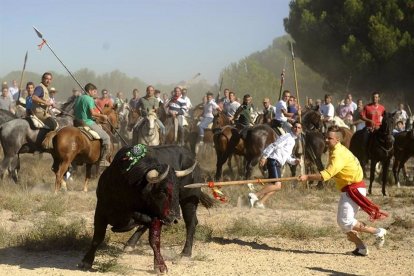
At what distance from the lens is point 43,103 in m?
15.1

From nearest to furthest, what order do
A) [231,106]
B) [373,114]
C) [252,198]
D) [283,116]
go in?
[252,198] < [373,114] < [283,116] < [231,106]

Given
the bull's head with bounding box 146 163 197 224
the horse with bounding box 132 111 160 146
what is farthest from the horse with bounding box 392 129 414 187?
the bull's head with bounding box 146 163 197 224

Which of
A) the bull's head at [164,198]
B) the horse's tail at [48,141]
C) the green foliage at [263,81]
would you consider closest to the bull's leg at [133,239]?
the bull's head at [164,198]

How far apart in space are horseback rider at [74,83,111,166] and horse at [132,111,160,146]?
8.91ft

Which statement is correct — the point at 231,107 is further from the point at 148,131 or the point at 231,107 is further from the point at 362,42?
the point at 362,42

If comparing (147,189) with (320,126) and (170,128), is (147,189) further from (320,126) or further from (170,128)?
(170,128)

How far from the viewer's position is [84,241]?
9.28 metres

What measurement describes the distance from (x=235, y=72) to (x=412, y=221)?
71.5m

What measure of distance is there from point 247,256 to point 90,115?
22.8 ft

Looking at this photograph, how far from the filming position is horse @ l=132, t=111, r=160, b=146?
58.7 ft

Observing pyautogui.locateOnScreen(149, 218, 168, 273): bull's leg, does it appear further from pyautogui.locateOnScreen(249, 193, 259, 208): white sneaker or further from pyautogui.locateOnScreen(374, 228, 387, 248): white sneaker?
pyautogui.locateOnScreen(249, 193, 259, 208): white sneaker

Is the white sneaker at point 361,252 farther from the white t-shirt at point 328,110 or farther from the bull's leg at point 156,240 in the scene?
the white t-shirt at point 328,110

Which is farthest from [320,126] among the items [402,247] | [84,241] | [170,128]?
[84,241]

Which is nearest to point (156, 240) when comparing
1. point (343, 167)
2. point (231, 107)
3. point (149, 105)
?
point (343, 167)
